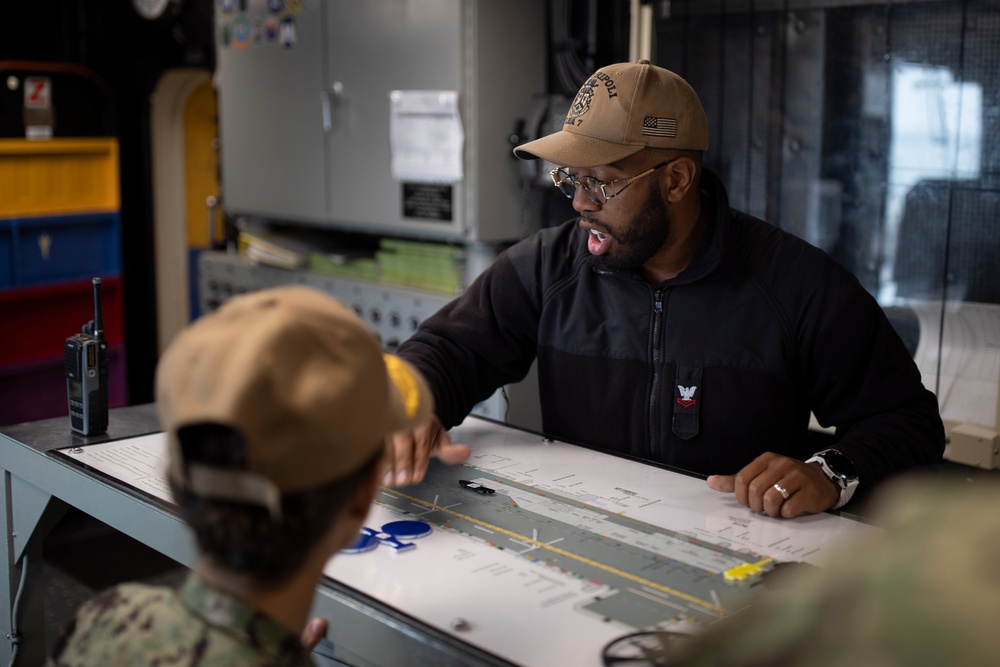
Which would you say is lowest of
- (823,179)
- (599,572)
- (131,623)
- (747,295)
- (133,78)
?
(599,572)

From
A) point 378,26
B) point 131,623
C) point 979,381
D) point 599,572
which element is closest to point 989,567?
point 131,623

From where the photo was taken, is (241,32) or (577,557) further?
(241,32)

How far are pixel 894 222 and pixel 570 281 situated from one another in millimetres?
1084

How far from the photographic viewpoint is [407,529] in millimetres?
1666

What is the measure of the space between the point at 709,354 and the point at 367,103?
6.60 ft

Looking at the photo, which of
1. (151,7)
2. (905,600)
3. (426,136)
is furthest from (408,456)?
(151,7)

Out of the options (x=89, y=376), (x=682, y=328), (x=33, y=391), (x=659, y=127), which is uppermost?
(x=659, y=127)

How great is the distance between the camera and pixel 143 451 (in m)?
2.14

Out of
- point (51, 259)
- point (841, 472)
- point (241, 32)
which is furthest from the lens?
→ point (51, 259)

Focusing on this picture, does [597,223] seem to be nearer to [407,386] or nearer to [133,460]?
[407,386]

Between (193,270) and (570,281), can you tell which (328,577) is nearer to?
(570,281)

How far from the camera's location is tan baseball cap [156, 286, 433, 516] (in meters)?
0.90

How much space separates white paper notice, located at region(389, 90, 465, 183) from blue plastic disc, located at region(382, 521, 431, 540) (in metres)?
1.91

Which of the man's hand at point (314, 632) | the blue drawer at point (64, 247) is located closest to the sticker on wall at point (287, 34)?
the blue drawer at point (64, 247)
